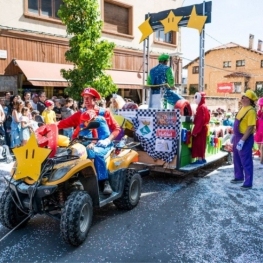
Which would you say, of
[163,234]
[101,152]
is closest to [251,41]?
[101,152]

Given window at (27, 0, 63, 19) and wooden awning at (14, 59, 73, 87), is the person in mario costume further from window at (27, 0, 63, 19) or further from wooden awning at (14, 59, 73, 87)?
window at (27, 0, 63, 19)

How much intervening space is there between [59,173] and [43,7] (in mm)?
11382

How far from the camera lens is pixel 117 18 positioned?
51.6ft

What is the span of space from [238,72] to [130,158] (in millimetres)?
39178

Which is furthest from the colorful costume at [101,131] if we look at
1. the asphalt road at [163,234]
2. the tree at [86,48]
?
the tree at [86,48]

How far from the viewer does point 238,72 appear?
40469 mm

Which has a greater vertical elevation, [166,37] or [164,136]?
[166,37]

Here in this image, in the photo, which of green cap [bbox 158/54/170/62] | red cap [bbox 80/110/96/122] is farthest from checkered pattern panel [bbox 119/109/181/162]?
red cap [bbox 80/110/96/122]

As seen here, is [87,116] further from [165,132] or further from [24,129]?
[24,129]

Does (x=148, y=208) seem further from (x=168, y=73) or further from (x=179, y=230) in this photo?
(x=168, y=73)

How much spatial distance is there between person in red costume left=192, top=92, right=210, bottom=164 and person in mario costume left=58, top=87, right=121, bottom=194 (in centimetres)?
208

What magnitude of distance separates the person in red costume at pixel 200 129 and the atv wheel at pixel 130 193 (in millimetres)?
1793

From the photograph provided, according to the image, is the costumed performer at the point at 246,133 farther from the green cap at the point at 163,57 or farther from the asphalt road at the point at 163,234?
the green cap at the point at 163,57

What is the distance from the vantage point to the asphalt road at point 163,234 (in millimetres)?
3182
